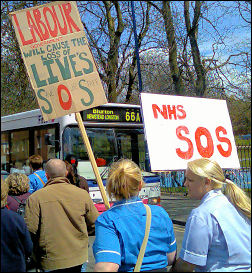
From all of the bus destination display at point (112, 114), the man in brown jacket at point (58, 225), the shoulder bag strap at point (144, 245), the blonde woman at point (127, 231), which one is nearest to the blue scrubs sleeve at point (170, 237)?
the blonde woman at point (127, 231)

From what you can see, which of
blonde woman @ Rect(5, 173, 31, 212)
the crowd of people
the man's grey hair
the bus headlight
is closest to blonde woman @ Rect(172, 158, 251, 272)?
the crowd of people

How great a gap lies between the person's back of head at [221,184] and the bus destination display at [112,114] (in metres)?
5.92

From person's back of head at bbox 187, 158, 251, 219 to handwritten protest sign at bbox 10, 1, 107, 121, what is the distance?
1883mm

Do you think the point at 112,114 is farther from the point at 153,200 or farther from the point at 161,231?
the point at 161,231

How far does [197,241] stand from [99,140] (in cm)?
620

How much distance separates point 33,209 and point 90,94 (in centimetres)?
128

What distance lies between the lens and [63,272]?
3.47 metres

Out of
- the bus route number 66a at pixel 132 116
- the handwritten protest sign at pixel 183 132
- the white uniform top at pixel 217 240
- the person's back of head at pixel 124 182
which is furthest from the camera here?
the bus route number 66a at pixel 132 116

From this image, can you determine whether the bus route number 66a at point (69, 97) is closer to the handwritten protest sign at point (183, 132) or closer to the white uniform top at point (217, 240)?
the handwritten protest sign at point (183, 132)

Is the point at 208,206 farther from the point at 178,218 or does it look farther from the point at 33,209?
the point at 178,218

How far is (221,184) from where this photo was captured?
2346mm

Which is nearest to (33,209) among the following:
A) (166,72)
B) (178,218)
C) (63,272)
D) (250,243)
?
(63,272)

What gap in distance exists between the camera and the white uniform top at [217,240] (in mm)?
2090

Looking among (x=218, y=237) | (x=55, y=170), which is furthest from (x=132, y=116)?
(x=218, y=237)
